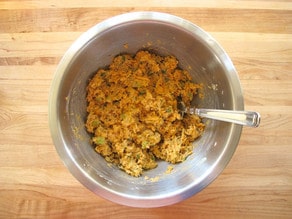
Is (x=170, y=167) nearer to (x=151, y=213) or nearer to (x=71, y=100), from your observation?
(x=151, y=213)

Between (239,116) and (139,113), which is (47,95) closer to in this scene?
(139,113)

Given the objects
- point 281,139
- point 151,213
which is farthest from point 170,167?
point 281,139

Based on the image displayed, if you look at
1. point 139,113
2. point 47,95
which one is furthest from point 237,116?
point 47,95

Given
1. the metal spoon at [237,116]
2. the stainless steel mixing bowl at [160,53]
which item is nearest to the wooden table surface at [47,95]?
the stainless steel mixing bowl at [160,53]

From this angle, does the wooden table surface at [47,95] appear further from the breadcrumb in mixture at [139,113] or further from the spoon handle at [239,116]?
the spoon handle at [239,116]

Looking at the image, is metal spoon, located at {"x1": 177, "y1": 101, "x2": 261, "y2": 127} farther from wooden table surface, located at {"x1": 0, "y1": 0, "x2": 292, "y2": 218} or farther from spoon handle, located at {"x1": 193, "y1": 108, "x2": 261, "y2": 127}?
wooden table surface, located at {"x1": 0, "y1": 0, "x2": 292, "y2": 218}

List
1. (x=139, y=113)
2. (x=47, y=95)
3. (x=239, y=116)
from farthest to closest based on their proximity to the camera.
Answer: (x=47, y=95) < (x=139, y=113) < (x=239, y=116)
